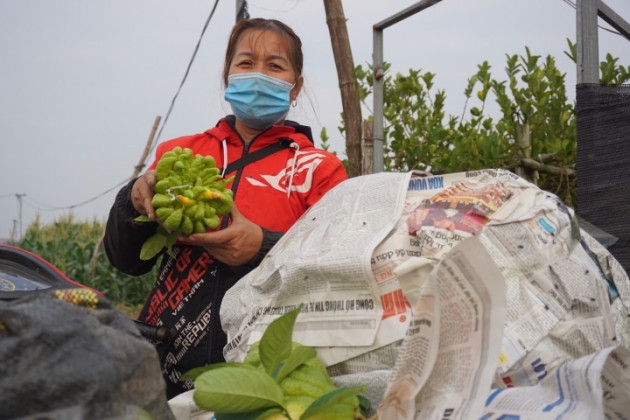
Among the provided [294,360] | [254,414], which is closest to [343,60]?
[294,360]

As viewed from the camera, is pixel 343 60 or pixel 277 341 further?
pixel 343 60

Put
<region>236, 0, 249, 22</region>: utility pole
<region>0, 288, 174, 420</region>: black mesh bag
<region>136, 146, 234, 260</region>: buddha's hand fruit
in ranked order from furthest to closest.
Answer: <region>236, 0, 249, 22</region>: utility pole < <region>136, 146, 234, 260</region>: buddha's hand fruit < <region>0, 288, 174, 420</region>: black mesh bag

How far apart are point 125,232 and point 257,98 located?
0.59 metres

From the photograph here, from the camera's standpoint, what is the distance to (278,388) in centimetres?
93

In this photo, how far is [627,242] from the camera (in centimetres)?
253

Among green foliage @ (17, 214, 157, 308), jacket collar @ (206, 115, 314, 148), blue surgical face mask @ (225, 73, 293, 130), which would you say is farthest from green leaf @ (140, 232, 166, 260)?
green foliage @ (17, 214, 157, 308)

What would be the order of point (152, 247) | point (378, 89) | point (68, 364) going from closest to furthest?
point (68, 364) < point (152, 247) < point (378, 89)

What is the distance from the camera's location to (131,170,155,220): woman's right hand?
1.66 metres

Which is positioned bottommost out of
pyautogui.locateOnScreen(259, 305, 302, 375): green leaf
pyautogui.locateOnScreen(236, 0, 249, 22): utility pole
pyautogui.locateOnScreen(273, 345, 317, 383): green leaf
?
pyautogui.locateOnScreen(273, 345, 317, 383): green leaf

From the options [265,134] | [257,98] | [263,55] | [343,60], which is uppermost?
[343,60]

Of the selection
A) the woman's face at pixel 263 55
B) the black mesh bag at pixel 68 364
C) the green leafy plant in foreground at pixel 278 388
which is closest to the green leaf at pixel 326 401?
the green leafy plant in foreground at pixel 278 388

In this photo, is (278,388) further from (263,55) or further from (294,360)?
(263,55)

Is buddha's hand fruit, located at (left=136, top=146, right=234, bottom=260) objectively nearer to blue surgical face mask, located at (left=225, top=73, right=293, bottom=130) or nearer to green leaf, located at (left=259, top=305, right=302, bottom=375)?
blue surgical face mask, located at (left=225, top=73, right=293, bottom=130)

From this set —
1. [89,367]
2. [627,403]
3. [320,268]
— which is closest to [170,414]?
[89,367]
